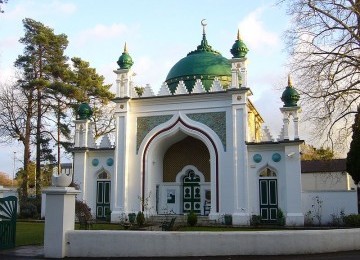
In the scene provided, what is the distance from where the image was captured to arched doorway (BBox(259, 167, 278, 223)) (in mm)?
20234

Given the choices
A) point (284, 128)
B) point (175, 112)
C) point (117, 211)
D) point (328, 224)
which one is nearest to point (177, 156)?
point (175, 112)

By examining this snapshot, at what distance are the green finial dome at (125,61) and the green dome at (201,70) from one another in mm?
2966

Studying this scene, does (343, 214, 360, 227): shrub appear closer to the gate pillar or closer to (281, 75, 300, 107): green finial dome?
(281, 75, 300, 107): green finial dome

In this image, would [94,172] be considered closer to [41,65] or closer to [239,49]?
[239,49]

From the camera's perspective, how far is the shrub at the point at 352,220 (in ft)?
59.2

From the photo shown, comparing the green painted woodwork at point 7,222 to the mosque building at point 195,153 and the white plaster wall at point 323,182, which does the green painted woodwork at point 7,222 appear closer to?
the mosque building at point 195,153

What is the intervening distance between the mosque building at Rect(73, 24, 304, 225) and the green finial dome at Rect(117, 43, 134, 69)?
0.18 feet

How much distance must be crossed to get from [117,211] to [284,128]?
895 cm

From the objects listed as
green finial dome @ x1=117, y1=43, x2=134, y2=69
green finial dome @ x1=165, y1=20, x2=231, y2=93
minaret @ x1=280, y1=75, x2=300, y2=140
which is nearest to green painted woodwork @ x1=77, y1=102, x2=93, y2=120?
green finial dome @ x1=117, y1=43, x2=134, y2=69

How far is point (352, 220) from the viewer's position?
1822 cm

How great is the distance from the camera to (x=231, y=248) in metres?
10.0

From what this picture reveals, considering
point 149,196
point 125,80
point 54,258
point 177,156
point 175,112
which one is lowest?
point 54,258

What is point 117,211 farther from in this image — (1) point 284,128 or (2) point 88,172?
(1) point 284,128

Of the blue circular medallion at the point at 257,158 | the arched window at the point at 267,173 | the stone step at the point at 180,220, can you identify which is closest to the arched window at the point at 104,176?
the stone step at the point at 180,220
